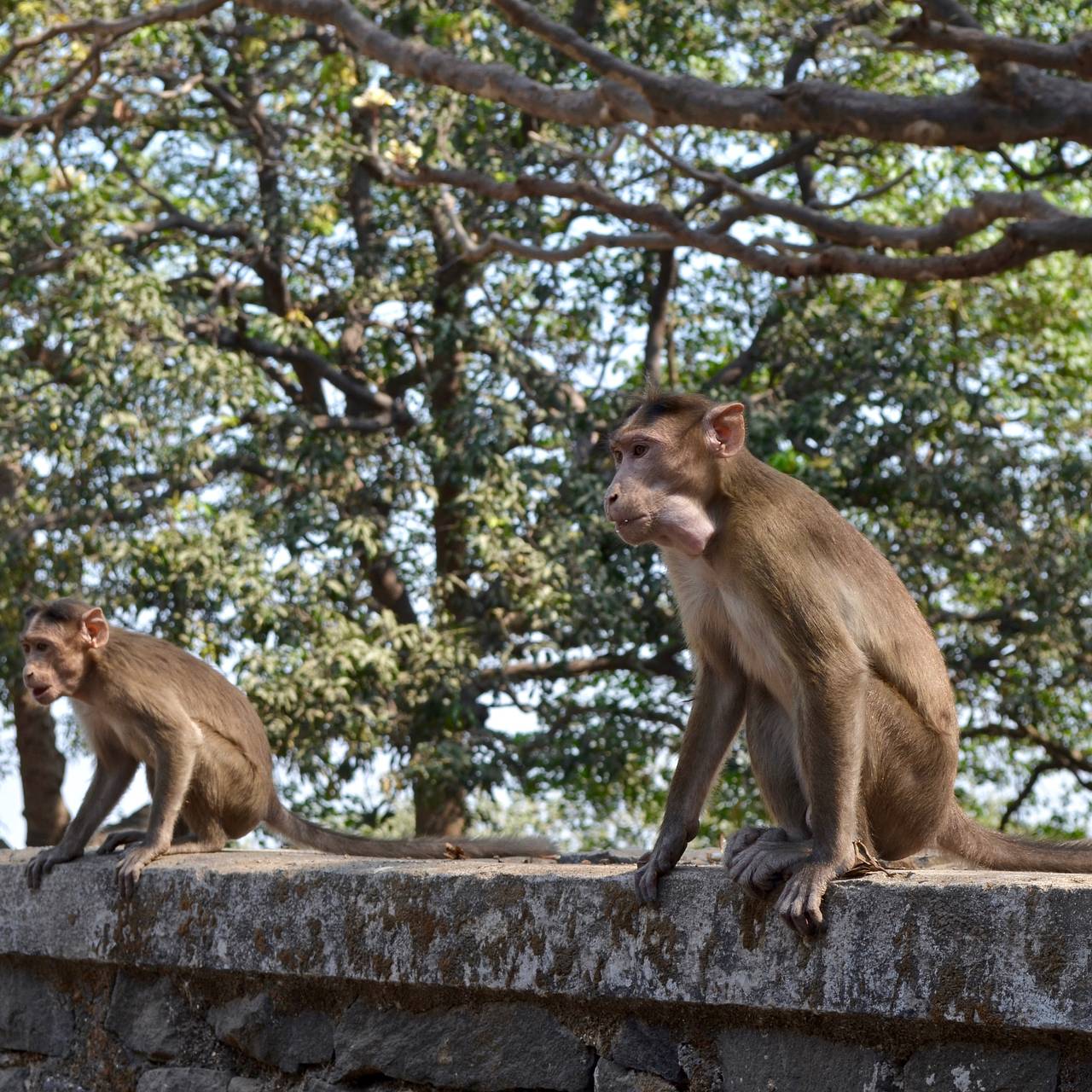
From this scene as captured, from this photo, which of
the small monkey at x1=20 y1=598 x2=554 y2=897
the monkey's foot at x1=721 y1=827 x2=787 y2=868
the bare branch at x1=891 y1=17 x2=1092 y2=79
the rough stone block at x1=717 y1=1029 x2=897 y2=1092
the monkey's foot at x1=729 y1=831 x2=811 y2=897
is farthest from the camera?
the bare branch at x1=891 y1=17 x2=1092 y2=79

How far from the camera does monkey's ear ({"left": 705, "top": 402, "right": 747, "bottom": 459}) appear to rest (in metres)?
3.45

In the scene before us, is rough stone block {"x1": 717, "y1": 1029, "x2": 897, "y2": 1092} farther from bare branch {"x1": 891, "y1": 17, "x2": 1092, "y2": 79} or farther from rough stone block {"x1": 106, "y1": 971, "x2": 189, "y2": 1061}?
bare branch {"x1": 891, "y1": 17, "x2": 1092, "y2": 79}

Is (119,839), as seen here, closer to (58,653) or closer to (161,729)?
(161,729)

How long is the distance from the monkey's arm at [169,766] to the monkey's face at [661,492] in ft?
A: 7.71

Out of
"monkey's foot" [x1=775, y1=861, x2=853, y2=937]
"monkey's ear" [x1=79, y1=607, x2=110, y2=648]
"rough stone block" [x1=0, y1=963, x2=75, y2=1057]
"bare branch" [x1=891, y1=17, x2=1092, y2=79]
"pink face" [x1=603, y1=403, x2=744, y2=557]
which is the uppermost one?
"bare branch" [x1=891, y1=17, x2=1092, y2=79]

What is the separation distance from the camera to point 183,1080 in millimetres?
3803

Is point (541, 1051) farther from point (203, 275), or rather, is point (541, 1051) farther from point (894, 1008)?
point (203, 275)

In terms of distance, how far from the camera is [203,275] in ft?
43.7

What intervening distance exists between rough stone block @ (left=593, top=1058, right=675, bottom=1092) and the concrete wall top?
0.14 meters

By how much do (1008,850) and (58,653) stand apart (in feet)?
11.7

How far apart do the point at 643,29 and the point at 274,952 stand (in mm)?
10906

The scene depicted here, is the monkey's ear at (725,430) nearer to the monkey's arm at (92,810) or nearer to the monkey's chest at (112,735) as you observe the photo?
the monkey's arm at (92,810)

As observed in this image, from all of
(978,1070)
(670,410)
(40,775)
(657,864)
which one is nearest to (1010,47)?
(670,410)

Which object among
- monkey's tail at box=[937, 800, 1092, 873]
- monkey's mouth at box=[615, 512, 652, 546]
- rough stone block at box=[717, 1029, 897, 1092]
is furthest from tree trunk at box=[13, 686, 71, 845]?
rough stone block at box=[717, 1029, 897, 1092]
